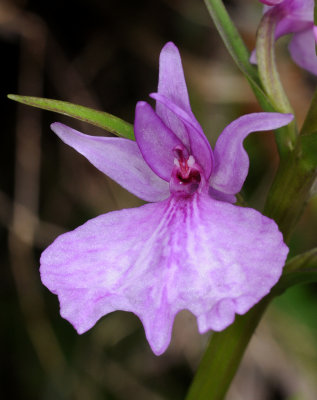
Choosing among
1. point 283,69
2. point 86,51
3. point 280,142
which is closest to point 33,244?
point 86,51

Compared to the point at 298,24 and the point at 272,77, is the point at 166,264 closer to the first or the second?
the point at 272,77

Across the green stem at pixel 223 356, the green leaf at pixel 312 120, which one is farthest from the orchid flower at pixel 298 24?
the green stem at pixel 223 356

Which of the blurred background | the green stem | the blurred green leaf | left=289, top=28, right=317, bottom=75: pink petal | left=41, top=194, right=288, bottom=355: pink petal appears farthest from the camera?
the blurred background

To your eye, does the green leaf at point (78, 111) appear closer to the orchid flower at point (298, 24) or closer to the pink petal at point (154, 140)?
the pink petal at point (154, 140)

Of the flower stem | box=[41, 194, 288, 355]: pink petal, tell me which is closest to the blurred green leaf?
the flower stem

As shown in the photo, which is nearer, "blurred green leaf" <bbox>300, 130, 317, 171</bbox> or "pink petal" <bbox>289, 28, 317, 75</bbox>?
"blurred green leaf" <bbox>300, 130, 317, 171</bbox>

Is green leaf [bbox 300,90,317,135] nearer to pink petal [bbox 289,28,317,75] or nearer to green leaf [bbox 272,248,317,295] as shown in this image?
green leaf [bbox 272,248,317,295]

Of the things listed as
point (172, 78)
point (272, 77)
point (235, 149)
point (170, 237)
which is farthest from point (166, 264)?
point (272, 77)
